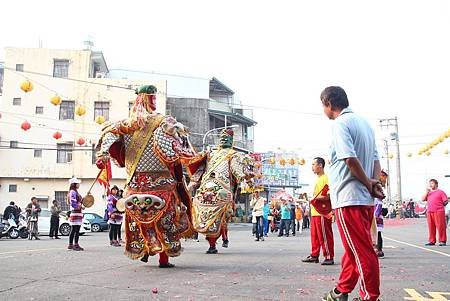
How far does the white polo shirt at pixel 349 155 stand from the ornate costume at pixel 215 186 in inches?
186

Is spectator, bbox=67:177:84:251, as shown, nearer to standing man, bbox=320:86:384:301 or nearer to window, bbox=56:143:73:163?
standing man, bbox=320:86:384:301

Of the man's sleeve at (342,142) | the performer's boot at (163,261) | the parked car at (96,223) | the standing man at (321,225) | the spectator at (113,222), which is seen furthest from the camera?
the parked car at (96,223)

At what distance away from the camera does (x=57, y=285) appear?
16.1ft

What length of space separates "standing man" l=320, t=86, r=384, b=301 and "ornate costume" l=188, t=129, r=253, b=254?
4.77m

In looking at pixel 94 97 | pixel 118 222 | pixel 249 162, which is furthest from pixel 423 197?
pixel 94 97

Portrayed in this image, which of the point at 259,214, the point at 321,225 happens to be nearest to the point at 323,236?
the point at 321,225

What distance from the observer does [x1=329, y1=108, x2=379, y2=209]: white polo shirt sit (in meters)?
3.92

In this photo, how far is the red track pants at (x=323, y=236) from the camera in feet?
24.4

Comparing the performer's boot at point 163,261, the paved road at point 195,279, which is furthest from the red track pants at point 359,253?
the performer's boot at point 163,261

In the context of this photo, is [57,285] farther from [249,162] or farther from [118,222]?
[118,222]

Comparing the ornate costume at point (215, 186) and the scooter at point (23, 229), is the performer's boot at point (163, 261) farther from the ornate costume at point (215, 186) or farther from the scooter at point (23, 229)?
the scooter at point (23, 229)

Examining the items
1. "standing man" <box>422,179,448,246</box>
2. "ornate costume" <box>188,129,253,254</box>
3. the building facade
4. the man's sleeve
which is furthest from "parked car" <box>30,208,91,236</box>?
the man's sleeve

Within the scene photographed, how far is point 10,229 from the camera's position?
715 inches

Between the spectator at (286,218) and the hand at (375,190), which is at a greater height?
the hand at (375,190)
